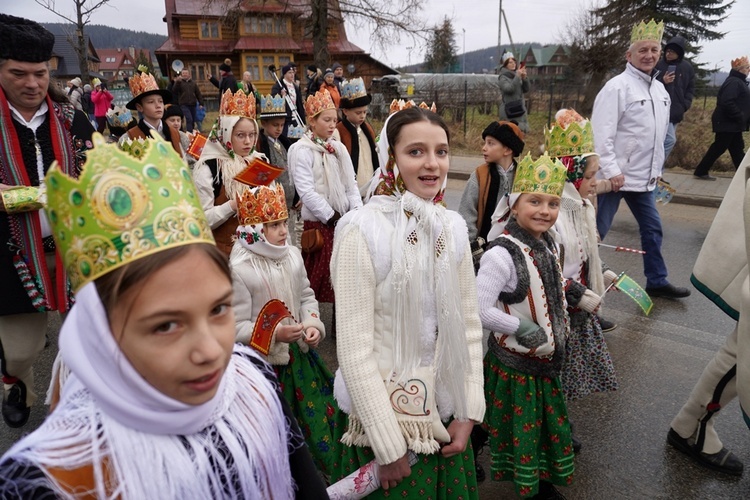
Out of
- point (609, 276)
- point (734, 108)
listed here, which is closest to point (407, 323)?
point (609, 276)

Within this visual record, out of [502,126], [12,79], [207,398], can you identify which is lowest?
[207,398]

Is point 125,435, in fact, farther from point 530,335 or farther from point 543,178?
point 543,178

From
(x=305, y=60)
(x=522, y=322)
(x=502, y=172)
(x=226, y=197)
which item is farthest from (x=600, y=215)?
(x=305, y=60)

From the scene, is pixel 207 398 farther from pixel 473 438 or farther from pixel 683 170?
pixel 683 170

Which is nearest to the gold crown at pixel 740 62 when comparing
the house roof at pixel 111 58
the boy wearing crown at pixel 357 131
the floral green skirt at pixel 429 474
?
the boy wearing crown at pixel 357 131

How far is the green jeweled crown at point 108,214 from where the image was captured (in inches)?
42.1

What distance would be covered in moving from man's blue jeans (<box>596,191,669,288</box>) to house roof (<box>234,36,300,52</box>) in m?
36.6

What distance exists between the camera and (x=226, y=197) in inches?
165

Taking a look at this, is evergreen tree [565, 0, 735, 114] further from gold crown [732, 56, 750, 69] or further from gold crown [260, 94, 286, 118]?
gold crown [260, 94, 286, 118]

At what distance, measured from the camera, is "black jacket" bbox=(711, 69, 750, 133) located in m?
8.86

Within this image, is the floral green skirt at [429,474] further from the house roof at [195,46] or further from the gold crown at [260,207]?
the house roof at [195,46]

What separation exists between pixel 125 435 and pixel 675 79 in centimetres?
1023

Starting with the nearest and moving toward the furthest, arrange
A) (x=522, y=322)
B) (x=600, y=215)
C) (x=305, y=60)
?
(x=522, y=322)
(x=600, y=215)
(x=305, y=60)

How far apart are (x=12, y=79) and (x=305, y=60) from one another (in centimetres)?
4043
